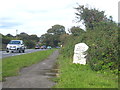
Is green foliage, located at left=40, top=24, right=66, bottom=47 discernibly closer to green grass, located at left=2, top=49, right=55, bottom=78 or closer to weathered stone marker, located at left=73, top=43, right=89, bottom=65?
green grass, located at left=2, top=49, right=55, bottom=78

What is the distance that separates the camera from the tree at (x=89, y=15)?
25533 mm

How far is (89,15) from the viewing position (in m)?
26.5

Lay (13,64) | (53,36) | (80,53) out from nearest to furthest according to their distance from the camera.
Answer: (80,53) → (13,64) → (53,36)

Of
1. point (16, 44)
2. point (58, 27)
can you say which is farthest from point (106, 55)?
point (58, 27)

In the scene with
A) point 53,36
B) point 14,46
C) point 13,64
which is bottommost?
point 13,64

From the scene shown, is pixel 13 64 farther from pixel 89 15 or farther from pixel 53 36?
pixel 53 36

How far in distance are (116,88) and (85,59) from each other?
636 centimetres

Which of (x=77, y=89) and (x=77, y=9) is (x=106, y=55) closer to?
(x=77, y=89)

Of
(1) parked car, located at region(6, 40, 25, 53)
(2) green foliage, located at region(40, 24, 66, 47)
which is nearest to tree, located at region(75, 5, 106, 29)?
(1) parked car, located at region(6, 40, 25, 53)

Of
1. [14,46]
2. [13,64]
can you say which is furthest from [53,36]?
[13,64]

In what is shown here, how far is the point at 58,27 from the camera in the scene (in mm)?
102812

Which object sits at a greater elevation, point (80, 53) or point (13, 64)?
point (80, 53)

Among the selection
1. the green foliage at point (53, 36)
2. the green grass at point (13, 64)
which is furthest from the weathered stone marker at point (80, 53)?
the green foliage at point (53, 36)

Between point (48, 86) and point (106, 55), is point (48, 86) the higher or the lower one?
the lower one
